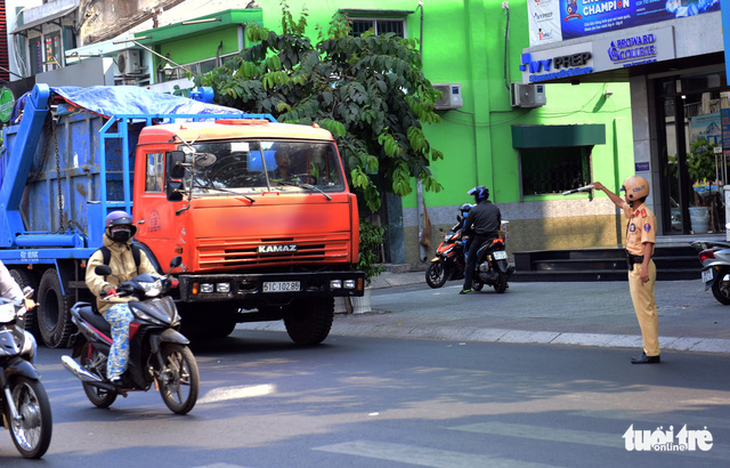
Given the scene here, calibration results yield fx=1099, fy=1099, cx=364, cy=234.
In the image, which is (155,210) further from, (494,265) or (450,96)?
(450,96)

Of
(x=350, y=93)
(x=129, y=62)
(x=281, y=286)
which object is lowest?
(x=281, y=286)

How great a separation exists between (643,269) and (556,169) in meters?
20.7

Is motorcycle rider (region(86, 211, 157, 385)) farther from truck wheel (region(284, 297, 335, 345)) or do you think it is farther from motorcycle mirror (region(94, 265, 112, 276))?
truck wheel (region(284, 297, 335, 345))

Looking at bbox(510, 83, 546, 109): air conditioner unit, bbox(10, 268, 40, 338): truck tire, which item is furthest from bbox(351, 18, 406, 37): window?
bbox(10, 268, 40, 338): truck tire

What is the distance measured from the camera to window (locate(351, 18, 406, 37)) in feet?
92.1

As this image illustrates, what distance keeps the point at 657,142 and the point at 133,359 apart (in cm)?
1564

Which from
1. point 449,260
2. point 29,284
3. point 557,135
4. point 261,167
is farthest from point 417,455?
point 557,135

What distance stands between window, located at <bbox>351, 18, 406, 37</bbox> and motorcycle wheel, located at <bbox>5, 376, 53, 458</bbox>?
70.7 ft

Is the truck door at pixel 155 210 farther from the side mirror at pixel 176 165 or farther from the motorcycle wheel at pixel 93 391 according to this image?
the motorcycle wheel at pixel 93 391

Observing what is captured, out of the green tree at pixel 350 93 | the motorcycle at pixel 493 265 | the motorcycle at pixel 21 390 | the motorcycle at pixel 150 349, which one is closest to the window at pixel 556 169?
the motorcycle at pixel 493 265

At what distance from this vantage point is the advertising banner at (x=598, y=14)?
19.6m

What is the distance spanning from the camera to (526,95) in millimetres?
29406

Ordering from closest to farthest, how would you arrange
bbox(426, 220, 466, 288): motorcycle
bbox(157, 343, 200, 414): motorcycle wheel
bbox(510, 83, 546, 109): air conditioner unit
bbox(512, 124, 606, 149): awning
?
bbox(157, 343, 200, 414): motorcycle wheel → bbox(426, 220, 466, 288): motorcycle → bbox(510, 83, 546, 109): air conditioner unit → bbox(512, 124, 606, 149): awning

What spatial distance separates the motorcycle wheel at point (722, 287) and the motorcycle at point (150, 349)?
27.1 feet
